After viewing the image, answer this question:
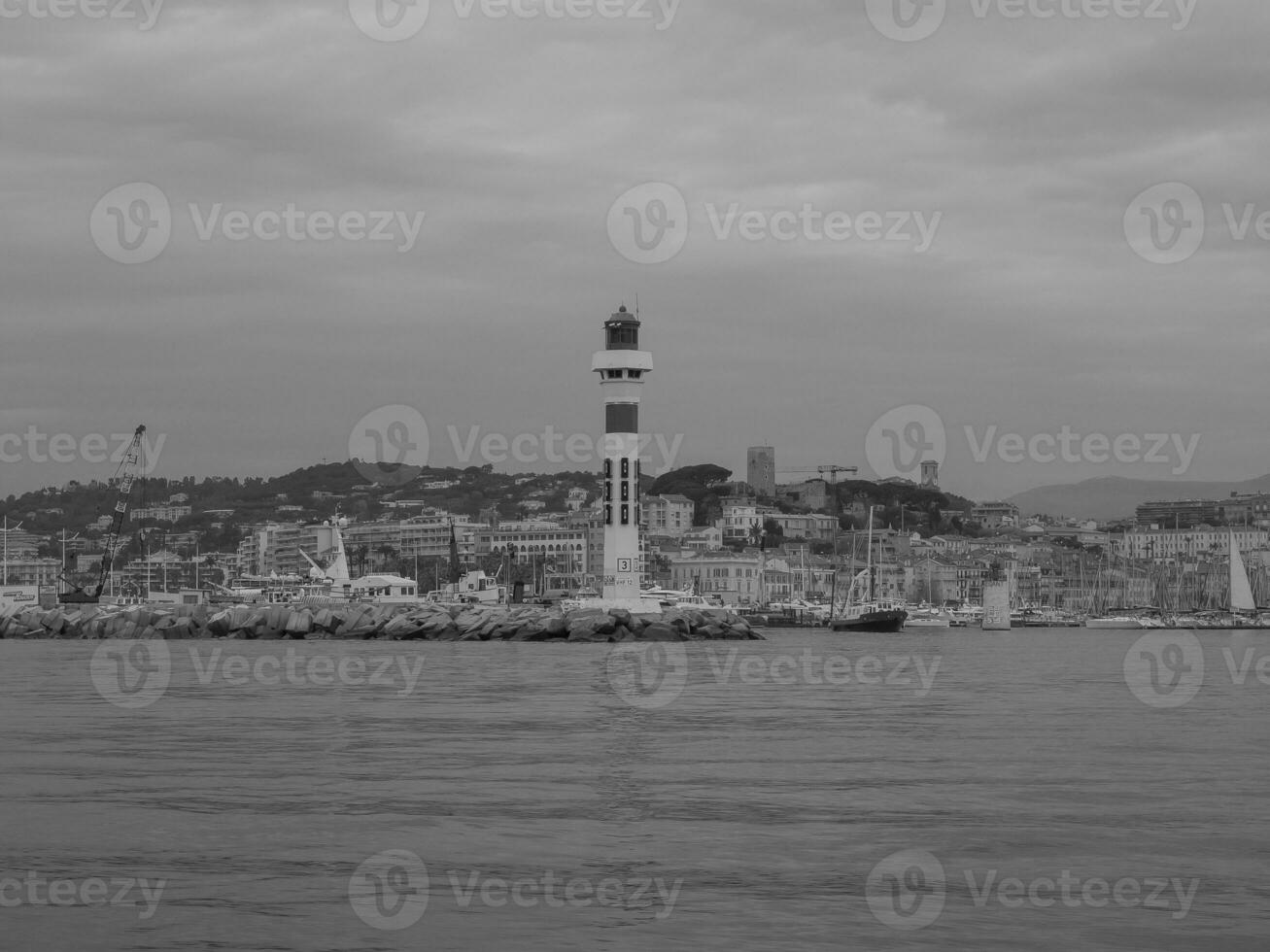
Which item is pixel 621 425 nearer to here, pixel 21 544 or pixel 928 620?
pixel 928 620

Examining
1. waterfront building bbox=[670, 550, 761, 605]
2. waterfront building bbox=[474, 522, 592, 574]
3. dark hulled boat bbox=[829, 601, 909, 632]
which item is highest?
waterfront building bbox=[474, 522, 592, 574]

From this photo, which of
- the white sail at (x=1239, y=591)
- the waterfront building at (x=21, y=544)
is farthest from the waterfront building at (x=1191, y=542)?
the waterfront building at (x=21, y=544)

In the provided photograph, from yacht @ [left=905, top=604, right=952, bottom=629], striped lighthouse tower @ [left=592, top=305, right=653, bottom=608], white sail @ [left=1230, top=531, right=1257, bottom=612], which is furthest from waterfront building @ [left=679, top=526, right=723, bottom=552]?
striped lighthouse tower @ [left=592, top=305, right=653, bottom=608]

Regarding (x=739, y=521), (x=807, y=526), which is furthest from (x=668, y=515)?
(x=807, y=526)

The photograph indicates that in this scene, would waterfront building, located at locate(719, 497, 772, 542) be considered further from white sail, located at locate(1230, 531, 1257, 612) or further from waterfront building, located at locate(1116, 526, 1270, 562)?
white sail, located at locate(1230, 531, 1257, 612)

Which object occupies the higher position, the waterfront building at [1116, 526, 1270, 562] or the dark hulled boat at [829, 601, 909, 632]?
the waterfront building at [1116, 526, 1270, 562]

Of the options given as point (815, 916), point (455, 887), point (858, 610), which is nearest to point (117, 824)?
point (455, 887)
